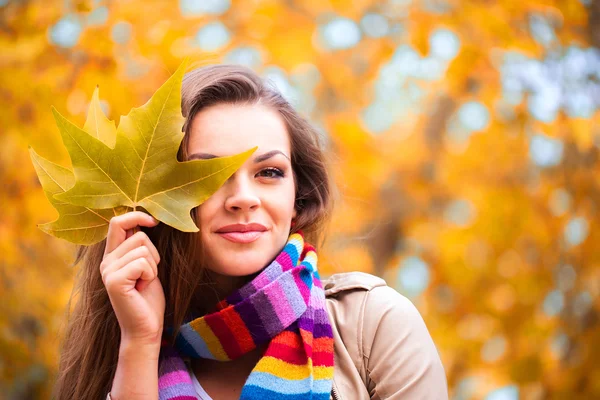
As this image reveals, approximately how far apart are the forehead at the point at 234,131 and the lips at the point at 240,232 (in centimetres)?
22

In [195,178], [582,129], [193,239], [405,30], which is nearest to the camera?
[195,178]

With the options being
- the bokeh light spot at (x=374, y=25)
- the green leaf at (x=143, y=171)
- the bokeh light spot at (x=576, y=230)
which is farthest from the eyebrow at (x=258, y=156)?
the bokeh light spot at (x=374, y=25)

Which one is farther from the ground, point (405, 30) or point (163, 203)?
point (405, 30)

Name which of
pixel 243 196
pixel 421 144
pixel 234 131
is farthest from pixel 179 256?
pixel 421 144

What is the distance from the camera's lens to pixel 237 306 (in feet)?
6.65

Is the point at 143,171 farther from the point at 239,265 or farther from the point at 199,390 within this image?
the point at 199,390

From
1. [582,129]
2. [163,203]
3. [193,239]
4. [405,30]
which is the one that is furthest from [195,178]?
[405,30]

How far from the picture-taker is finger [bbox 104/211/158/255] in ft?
6.01

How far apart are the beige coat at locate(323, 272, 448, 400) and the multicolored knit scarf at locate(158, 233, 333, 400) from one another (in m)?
0.06

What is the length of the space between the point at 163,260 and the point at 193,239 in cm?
16

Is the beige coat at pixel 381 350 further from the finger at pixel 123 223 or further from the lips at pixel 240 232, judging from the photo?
the finger at pixel 123 223

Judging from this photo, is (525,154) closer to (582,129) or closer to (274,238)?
(582,129)

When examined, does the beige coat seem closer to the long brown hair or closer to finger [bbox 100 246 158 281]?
the long brown hair

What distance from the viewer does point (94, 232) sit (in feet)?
6.23
